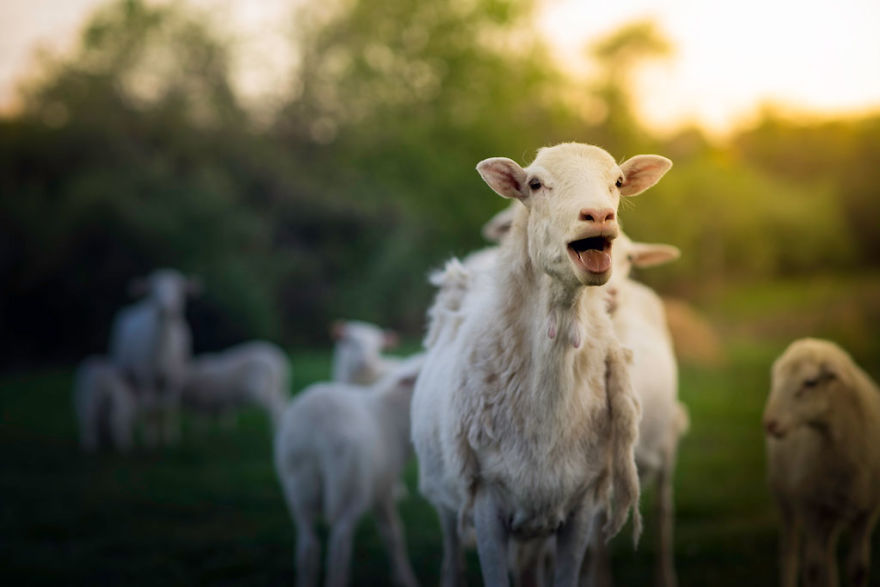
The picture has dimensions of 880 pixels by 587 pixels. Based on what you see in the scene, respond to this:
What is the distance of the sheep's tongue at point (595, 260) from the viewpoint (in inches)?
104

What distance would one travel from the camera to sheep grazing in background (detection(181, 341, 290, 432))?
10.3 m

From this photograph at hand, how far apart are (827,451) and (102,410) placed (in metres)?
8.37

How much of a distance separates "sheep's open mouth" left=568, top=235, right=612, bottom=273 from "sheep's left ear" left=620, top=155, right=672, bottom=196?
0.58 m

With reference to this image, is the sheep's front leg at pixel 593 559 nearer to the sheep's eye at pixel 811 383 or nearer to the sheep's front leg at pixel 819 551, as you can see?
the sheep's front leg at pixel 819 551

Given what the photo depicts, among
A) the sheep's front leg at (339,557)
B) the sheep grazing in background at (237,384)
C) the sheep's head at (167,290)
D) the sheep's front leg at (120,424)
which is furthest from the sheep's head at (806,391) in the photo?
the sheep's head at (167,290)

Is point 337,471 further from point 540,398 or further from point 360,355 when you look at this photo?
point 360,355

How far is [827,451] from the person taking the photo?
13.2ft

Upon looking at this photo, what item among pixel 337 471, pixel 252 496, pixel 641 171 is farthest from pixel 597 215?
pixel 252 496

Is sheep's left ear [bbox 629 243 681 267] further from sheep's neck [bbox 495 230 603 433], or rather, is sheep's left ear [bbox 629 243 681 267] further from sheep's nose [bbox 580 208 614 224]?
sheep's nose [bbox 580 208 614 224]

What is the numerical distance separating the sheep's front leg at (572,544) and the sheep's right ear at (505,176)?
1.32 m

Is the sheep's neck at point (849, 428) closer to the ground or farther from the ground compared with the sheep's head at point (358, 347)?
closer to the ground

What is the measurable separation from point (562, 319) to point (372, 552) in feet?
12.2

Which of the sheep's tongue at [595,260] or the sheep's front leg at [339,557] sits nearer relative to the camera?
the sheep's tongue at [595,260]

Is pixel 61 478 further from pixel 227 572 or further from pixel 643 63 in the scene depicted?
pixel 643 63
